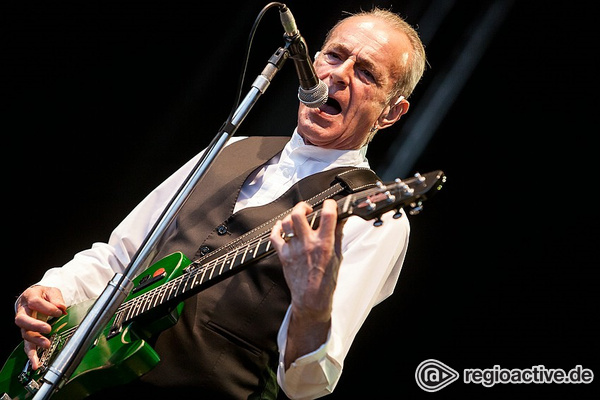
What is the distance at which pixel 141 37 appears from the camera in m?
3.07

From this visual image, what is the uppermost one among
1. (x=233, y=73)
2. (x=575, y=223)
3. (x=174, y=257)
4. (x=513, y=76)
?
(x=513, y=76)

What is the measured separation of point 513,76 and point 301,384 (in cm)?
161

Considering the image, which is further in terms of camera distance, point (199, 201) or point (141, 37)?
point (141, 37)

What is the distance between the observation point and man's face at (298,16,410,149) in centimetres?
222

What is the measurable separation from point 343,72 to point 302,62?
0.62 metres

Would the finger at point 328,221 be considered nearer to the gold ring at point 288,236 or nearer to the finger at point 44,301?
the gold ring at point 288,236

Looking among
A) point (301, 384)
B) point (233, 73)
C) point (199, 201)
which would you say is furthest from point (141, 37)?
point (301, 384)

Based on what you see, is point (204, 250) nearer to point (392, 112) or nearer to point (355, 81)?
point (355, 81)

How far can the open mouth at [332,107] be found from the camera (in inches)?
88.4

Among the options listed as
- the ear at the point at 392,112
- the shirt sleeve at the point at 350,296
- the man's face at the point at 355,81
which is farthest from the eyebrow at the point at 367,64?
the shirt sleeve at the point at 350,296

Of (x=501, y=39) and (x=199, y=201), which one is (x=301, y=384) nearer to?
(x=199, y=201)

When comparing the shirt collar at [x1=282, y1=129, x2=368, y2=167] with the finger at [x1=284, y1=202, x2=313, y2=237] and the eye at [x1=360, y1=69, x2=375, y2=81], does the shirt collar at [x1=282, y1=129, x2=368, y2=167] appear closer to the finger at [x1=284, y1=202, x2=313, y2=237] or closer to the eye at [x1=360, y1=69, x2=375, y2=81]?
the eye at [x1=360, y1=69, x2=375, y2=81]

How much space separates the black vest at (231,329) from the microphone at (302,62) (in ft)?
1.32

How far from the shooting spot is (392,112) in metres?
2.43
